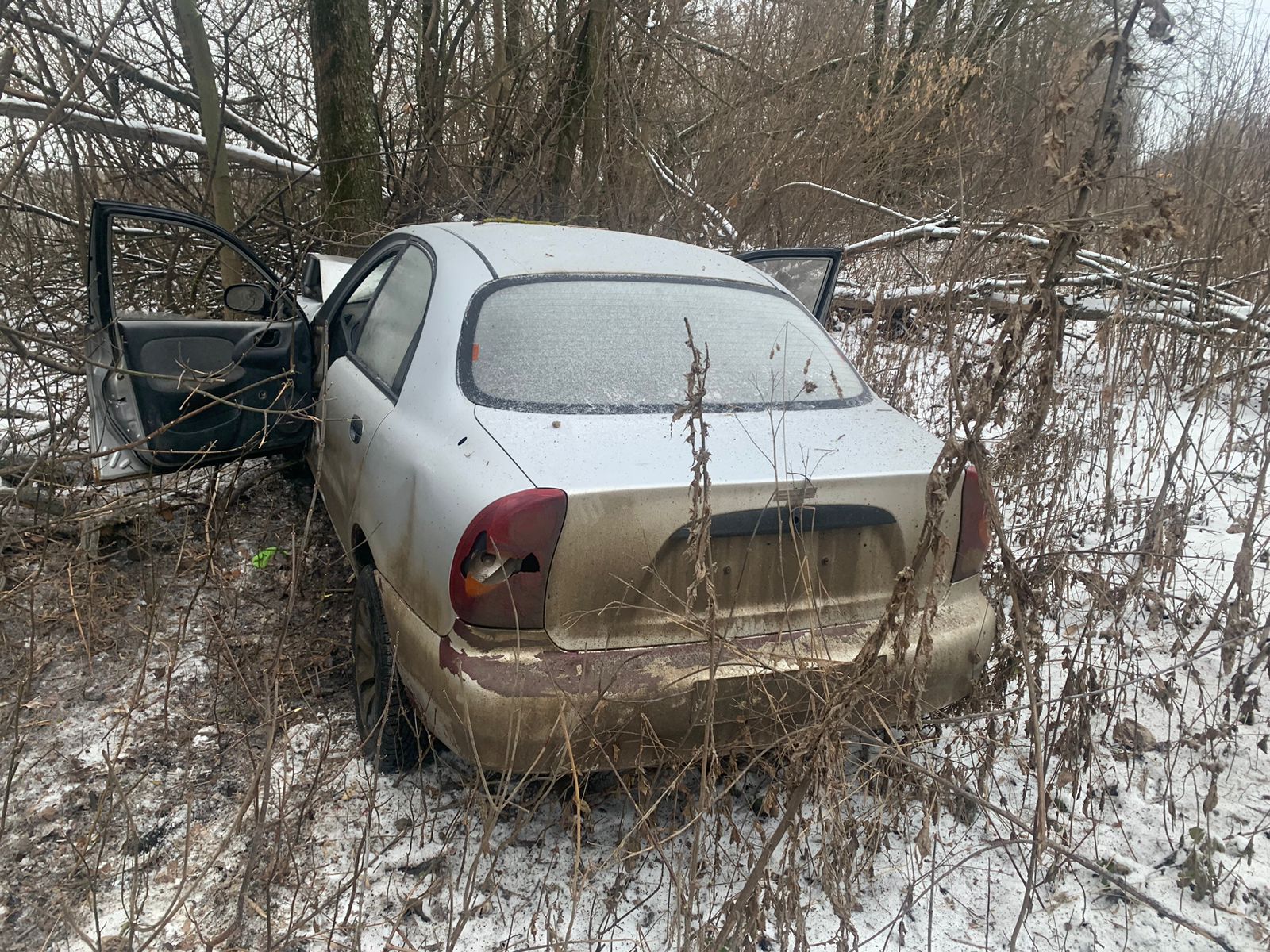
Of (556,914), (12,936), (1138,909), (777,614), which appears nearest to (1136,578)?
(1138,909)

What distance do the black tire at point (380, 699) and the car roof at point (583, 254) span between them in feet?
3.74

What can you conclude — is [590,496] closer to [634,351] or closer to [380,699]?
[634,351]

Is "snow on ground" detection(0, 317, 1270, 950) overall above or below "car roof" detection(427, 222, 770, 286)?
below

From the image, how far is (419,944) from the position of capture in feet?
6.59

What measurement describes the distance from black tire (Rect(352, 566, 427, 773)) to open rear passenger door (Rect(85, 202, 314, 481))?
0.94m

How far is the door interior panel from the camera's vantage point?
10.7 ft

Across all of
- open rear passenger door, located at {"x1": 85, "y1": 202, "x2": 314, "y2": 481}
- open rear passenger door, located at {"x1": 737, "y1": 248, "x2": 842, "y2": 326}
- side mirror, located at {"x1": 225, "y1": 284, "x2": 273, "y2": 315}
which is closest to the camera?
open rear passenger door, located at {"x1": 85, "y1": 202, "x2": 314, "y2": 481}

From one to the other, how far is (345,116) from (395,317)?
427cm

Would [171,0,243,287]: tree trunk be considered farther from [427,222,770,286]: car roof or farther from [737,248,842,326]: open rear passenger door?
[737,248,842,326]: open rear passenger door

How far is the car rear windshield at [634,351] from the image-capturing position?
243 cm

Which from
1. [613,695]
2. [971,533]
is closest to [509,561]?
[613,695]

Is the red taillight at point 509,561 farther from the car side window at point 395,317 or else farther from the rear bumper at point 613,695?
the car side window at point 395,317

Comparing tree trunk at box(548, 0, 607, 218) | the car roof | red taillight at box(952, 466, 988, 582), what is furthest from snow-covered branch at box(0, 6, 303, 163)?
red taillight at box(952, 466, 988, 582)

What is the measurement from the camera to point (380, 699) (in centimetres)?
249
